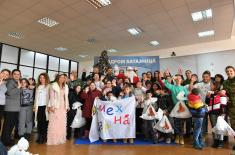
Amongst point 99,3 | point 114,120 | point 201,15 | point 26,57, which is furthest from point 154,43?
point 26,57

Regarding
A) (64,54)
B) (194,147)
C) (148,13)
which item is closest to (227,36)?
(148,13)

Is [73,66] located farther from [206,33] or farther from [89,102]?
[89,102]

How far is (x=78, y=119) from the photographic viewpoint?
4.05 m

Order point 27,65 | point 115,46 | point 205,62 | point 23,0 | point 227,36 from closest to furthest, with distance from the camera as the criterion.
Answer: point 23,0 < point 227,36 < point 205,62 < point 115,46 < point 27,65

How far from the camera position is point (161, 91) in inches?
153

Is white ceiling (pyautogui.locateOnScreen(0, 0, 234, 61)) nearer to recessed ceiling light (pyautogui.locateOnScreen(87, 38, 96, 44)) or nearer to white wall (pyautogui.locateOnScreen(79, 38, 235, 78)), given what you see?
recessed ceiling light (pyautogui.locateOnScreen(87, 38, 96, 44))

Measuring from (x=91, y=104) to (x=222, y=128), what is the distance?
2.61 meters

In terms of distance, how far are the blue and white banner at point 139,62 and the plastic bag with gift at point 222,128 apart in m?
3.44

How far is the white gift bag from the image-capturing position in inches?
138

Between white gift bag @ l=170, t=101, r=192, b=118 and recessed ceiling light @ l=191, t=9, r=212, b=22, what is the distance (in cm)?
362

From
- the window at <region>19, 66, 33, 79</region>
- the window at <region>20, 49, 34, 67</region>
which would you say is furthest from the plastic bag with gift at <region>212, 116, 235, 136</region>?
the window at <region>20, 49, 34, 67</region>

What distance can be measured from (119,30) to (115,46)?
215 cm

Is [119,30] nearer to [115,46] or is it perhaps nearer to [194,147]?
[115,46]

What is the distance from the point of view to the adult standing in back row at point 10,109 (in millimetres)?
3277
